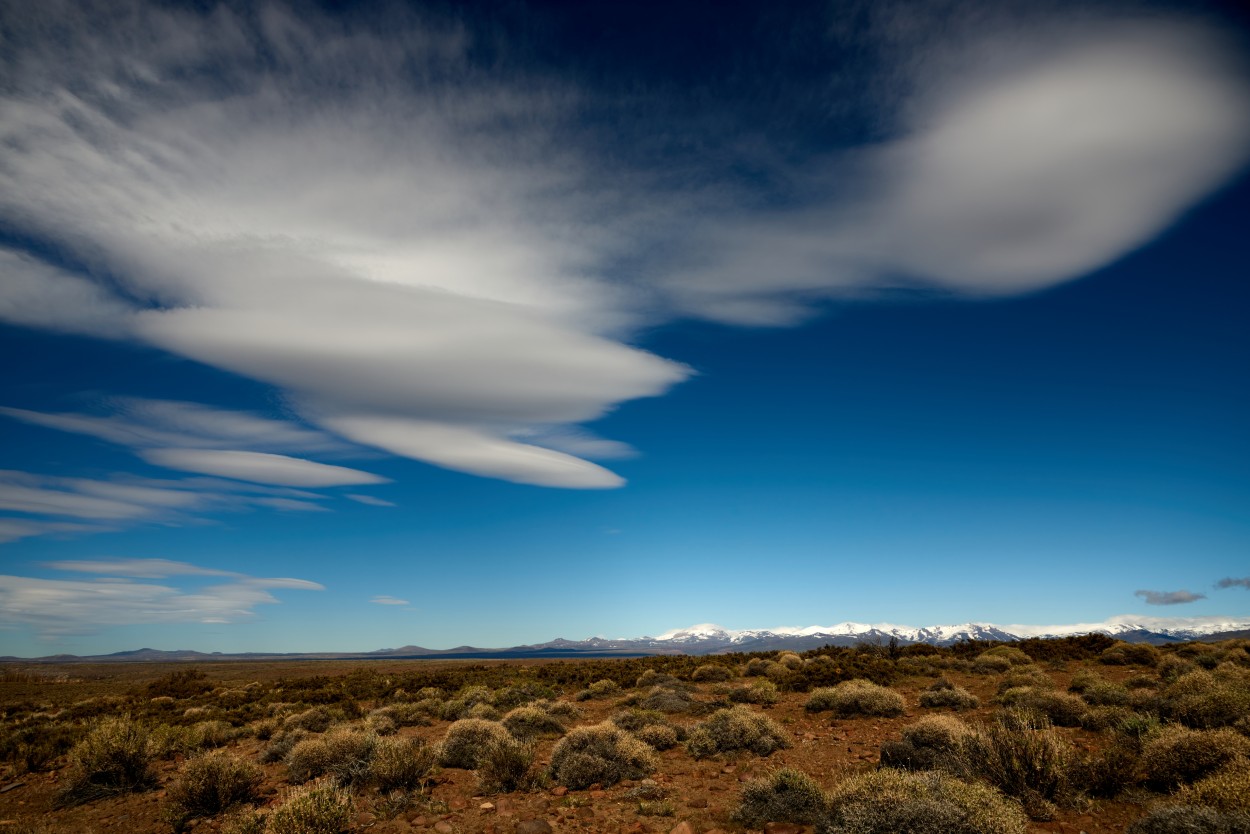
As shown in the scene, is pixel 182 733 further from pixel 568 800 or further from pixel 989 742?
pixel 989 742

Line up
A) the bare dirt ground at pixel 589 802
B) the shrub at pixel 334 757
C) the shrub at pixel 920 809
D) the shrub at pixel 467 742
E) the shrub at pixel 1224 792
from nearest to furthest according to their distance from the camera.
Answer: the shrub at pixel 920 809, the shrub at pixel 1224 792, the bare dirt ground at pixel 589 802, the shrub at pixel 334 757, the shrub at pixel 467 742

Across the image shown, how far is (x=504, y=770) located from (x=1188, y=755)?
12.7 metres

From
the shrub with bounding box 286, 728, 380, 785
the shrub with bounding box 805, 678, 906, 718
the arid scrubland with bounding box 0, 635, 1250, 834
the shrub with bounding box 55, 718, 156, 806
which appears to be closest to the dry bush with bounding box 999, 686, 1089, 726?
the arid scrubland with bounding box 0, 635, 1250, 834

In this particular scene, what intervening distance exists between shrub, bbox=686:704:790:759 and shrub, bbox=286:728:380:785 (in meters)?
8.20

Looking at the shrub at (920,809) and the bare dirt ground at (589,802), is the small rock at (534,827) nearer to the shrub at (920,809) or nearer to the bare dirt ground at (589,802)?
the bare dirt ground at (589,802)

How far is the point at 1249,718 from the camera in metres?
10.9

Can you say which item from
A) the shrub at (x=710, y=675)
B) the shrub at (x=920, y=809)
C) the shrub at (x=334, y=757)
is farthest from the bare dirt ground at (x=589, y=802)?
the shrub at (x=710, y=675)

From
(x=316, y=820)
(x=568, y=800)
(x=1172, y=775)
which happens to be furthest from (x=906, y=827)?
(x=316, y=820)

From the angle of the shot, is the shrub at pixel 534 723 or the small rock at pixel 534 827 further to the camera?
the shrub at pixel 534 723

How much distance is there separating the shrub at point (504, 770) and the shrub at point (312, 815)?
3166 millimetres

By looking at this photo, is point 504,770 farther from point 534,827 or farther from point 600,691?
point 600,691

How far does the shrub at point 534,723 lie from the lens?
17.9 meters

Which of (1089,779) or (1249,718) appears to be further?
(1249,718)

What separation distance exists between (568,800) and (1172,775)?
1065 centimetres
